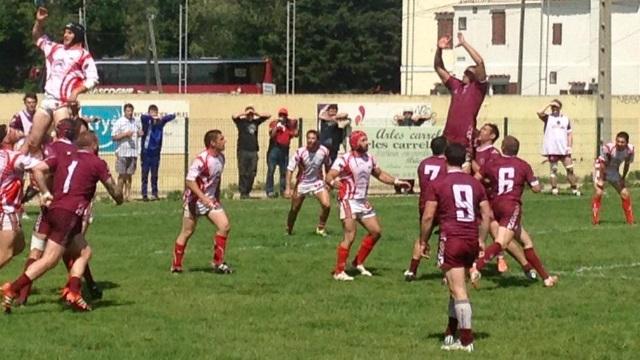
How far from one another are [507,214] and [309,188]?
6711 millimetres

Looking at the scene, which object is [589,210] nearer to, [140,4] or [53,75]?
[53,75]

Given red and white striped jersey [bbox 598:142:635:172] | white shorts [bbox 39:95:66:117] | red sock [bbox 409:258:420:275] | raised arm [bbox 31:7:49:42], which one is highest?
raised arm [bbox 31:7:49:42]

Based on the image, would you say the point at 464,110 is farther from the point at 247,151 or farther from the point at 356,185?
the point at 247,151

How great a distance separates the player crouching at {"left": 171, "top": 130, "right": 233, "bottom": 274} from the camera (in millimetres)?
17672

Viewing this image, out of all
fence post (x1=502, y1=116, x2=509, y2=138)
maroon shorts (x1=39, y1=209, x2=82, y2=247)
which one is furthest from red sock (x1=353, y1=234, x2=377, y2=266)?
fence post (x1=502, y1=116, x2=509, y2=138)

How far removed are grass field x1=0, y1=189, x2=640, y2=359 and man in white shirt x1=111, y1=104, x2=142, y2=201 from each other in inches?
352

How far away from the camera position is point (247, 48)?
10150cm

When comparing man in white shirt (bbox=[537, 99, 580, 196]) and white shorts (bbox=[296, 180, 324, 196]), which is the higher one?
man in white shirt (bbox=[537, 99, 580, 196])

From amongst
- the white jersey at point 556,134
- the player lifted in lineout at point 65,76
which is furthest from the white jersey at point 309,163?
the white jersey at point 556,134

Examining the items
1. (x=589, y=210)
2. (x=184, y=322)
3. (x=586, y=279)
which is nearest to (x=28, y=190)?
(x=184, y=322)

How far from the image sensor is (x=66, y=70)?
53.5 ft

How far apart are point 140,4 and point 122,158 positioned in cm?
7180

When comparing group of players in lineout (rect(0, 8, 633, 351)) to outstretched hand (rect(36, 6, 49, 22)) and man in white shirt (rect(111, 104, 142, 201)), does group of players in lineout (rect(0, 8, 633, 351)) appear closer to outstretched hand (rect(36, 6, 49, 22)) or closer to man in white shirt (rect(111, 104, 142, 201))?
outstretched hand (rect(36, 6, 49, 22))

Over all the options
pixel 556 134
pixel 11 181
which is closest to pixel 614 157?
pixel 556 134
